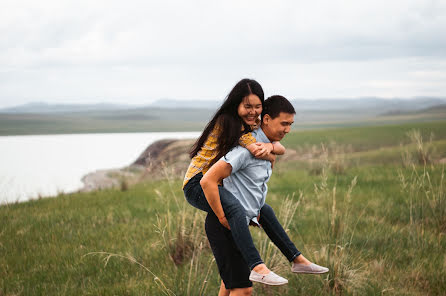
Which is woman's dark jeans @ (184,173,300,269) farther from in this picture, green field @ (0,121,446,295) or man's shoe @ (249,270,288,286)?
green field @ (0,121,446,295)

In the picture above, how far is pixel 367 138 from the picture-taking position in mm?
28453

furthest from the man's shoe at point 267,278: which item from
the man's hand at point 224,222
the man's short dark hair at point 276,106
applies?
the man's short dark hair at point 276,106

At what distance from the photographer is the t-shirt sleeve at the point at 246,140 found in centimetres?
273

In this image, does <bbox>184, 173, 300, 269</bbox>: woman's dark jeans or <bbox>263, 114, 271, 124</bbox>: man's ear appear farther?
<bbox>263, 114, 271, 124</bbox>: man's ear

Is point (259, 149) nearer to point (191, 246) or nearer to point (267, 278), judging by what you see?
point (267, 278)

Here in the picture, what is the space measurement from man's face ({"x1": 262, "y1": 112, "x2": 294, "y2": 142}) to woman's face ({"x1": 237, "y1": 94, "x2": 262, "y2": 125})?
10 cm

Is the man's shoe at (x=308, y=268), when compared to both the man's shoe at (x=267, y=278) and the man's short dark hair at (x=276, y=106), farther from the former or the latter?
the man's short dark hair at (x=276, y=106)

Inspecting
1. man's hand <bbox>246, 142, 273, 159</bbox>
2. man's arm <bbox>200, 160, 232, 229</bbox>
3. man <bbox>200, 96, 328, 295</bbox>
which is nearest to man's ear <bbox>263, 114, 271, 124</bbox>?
man <bbox>200, 96, 328, 295</bbox>

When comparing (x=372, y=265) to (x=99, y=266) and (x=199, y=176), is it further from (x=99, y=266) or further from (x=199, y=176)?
(x=99, y=266)

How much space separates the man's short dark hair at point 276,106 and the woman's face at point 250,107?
0.09 metres

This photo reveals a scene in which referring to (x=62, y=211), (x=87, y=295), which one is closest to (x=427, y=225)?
(x=87, y=295)

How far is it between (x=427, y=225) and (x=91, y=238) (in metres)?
4.72

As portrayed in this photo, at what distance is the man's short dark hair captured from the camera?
2.82m

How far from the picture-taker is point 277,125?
2.86m
